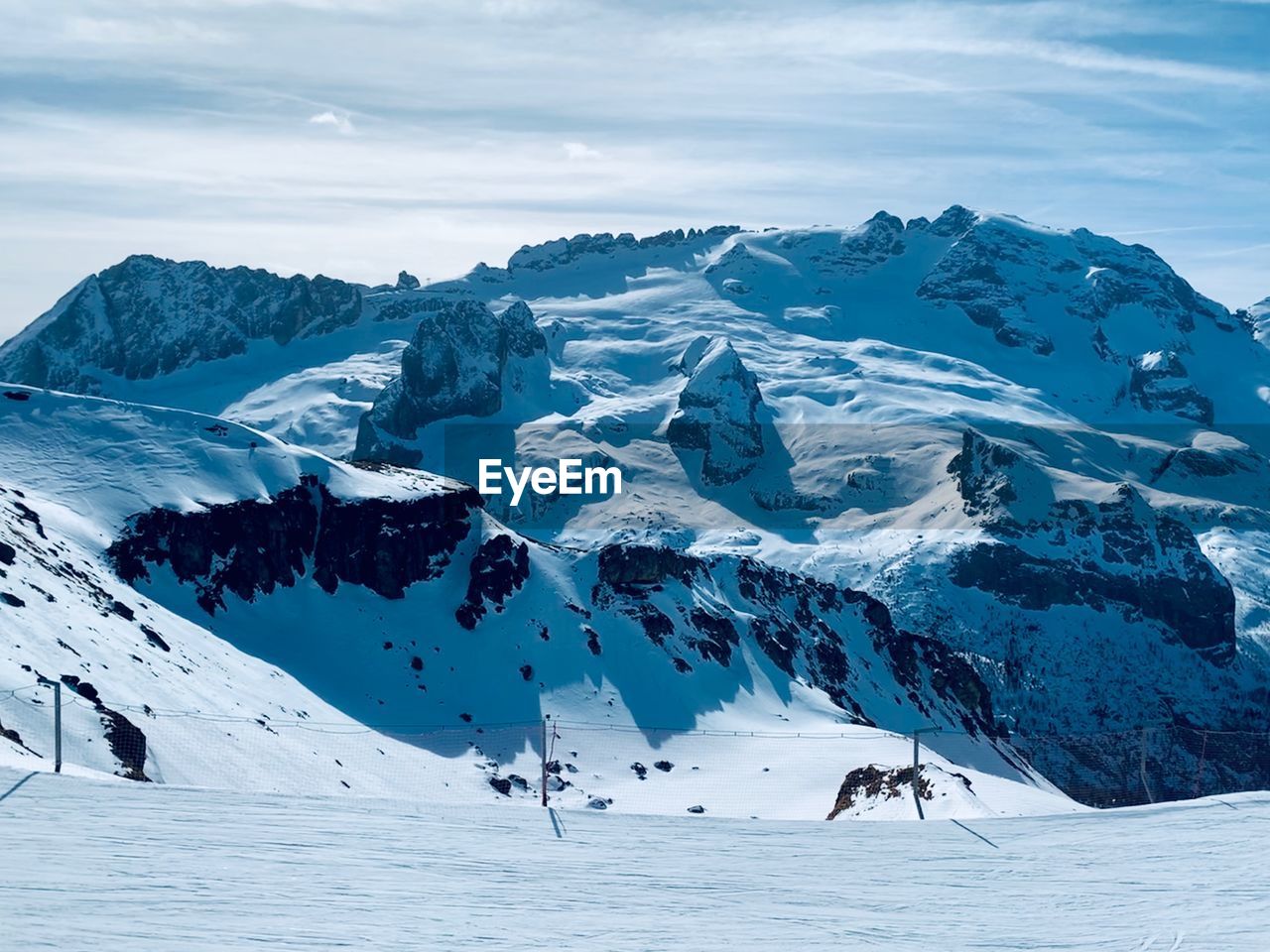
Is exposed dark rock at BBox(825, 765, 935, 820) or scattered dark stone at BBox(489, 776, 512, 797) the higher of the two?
exposed dark rock at BBox(825, 765, 935, 820)

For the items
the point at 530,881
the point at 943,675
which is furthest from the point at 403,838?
the point at 943,675

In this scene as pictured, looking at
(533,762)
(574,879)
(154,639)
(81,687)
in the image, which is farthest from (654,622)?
(574,879)

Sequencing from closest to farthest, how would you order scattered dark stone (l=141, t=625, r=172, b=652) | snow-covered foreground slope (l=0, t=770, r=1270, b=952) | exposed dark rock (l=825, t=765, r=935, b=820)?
1. snow-covered foreground slope (l=0, t=770, r=1270, b=952)
2. exposed dark rock (l=825, t=765, r=935, b=820)
3. scattered dark stone (l=141, t=625, r=172, b=652)

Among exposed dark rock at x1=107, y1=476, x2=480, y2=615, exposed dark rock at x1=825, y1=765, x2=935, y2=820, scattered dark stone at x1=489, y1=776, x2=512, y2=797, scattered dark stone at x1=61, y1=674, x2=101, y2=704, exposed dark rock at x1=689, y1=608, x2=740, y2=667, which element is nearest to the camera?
exposed dark rock at x1=825, y1=765, x2=935, y2=820

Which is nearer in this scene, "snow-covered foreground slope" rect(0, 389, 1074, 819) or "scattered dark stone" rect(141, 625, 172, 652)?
"snow-covered foreground slope" rect(0, 389, 1074, 819)

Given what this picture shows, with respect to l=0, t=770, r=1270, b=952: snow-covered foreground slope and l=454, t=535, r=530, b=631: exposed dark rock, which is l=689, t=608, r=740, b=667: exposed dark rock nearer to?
l=454, t=535, r=530, b=631: exposed dark rock

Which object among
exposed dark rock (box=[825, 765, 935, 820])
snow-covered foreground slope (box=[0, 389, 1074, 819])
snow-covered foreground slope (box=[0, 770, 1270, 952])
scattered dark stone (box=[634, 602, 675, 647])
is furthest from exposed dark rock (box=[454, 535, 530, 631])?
snow-covered foreground slope (box=[0, 770, 1270, 952])

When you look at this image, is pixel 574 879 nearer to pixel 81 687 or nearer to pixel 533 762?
pixel 81 687

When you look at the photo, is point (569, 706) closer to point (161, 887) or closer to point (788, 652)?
point (788, 652)
